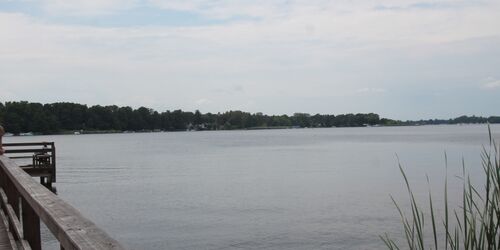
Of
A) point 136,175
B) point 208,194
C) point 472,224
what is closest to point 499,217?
point 472,224

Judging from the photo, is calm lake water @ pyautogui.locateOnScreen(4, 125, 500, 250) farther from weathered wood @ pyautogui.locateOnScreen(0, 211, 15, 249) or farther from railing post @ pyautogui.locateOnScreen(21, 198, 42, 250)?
railing post @ pyautogui.locateOnScreen(21, 198, 42, 250)

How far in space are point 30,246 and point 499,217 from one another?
3.17m

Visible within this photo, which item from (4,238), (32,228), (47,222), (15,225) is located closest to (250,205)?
(4,238)

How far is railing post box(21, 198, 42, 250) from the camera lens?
12.6ft

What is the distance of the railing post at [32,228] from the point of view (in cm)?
384

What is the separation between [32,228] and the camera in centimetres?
390

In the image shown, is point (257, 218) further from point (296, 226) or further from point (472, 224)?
point (472, 224)

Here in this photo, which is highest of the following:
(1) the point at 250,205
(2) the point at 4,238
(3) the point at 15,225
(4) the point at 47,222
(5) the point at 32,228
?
(4) the point at 47,222

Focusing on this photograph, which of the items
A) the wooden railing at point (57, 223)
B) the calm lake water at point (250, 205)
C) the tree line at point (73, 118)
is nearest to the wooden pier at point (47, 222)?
the wooden railing at point (57, 223)

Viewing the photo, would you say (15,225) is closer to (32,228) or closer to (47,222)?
(32,228)

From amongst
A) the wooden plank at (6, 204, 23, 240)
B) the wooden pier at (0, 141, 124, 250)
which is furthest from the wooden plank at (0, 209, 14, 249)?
the wooden plank at (6, 204, 23, 240)

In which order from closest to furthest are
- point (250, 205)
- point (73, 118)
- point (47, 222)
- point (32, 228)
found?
point (47, 222) → point (32, 228) → point (250, 205) → point (73, 118)

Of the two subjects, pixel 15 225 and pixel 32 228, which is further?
pixel 15 225

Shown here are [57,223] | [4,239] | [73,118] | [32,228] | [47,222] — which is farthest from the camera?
[73,118]
